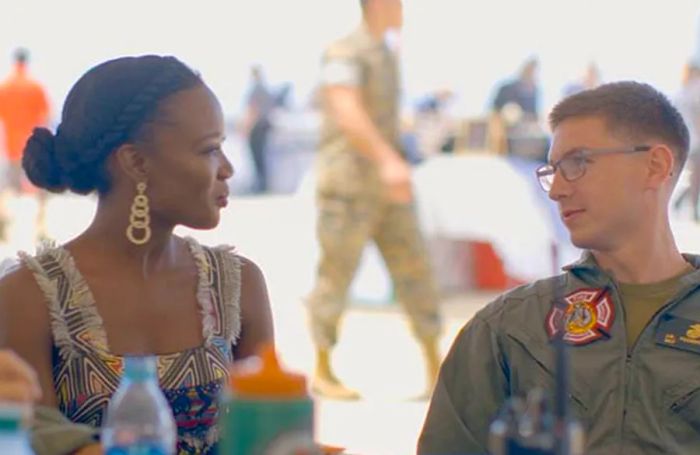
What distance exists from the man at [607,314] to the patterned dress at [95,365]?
329 millimetres

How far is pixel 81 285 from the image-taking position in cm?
241

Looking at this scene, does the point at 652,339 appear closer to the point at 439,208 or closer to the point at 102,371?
the point at 102,371

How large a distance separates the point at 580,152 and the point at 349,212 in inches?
128

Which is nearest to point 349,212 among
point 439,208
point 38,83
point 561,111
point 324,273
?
point 324,273

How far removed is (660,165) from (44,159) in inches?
39.4

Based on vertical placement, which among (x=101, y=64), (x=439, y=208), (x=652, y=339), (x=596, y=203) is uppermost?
(x=101, y=64)

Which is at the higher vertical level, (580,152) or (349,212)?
(580,152)

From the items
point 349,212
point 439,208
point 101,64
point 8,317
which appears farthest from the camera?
point 439,208

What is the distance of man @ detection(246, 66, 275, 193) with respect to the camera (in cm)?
1714

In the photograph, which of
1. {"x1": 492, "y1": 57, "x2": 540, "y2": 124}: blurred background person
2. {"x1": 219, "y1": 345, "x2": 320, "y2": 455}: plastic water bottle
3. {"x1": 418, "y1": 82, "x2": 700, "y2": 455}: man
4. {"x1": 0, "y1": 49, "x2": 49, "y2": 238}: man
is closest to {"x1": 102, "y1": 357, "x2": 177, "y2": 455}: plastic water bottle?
{"x1": 219, "y1": 345, "x2": 320, "y2": 455}: plastic water bottle

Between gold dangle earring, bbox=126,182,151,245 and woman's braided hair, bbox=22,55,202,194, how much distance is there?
2.5 inches

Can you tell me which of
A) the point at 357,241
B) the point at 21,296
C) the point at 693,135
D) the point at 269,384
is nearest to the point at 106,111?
the point at 21,296

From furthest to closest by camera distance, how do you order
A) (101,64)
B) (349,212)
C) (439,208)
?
1. (439,208)
2. (349,212)
3. (101,64)

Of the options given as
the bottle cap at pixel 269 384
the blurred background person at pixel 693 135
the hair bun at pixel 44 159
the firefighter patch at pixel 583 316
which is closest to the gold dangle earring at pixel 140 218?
the hair bun at pixel 44 159
